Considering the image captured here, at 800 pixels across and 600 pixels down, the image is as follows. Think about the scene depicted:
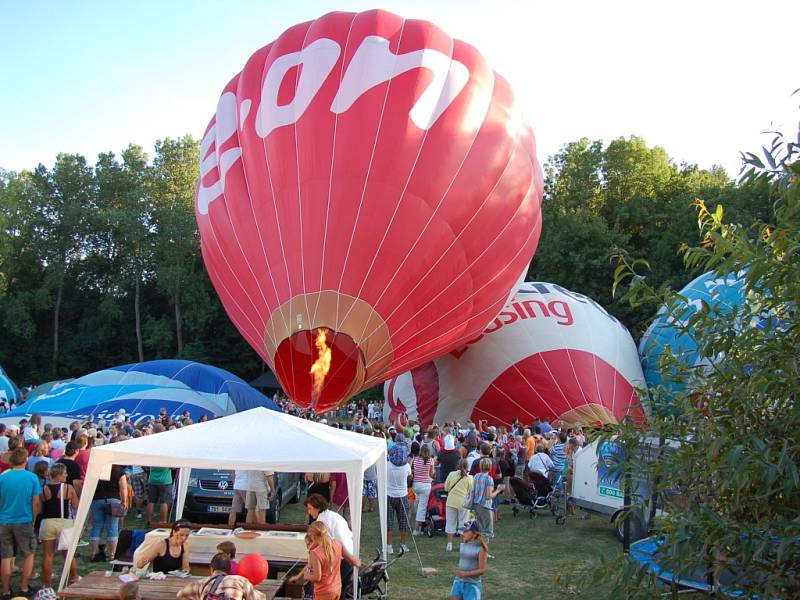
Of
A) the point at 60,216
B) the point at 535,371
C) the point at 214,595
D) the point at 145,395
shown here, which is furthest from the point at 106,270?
the point at 214,595

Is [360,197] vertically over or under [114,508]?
over

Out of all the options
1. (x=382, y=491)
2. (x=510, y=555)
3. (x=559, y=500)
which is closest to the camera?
(x=382, y=491)

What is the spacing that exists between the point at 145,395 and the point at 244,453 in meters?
12.6

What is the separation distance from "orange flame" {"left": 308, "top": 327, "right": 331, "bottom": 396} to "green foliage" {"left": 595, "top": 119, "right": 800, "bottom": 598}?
7.17 m

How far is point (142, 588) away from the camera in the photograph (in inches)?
203

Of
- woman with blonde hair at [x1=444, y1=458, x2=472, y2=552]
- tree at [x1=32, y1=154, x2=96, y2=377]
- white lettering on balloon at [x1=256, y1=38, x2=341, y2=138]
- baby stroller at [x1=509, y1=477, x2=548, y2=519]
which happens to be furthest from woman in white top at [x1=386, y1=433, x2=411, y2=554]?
tree at [x1=32, y1=154, x2=96, y2=377]

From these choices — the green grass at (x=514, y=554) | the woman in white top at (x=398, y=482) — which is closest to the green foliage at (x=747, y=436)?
the green grass at (x=514, y=554)

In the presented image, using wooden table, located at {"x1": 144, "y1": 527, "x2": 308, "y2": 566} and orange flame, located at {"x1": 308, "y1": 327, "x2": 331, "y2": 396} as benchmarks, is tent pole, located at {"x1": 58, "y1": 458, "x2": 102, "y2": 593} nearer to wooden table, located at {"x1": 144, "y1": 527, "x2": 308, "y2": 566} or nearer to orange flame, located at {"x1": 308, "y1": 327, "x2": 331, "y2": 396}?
wooden table, located at {"x1": 144, "y1": 527, "x2": 308, "y2": 566}

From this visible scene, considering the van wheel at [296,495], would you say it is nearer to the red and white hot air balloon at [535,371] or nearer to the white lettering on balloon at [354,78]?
the white lettering on balloon at [354,78]

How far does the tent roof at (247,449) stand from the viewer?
19.5 ft

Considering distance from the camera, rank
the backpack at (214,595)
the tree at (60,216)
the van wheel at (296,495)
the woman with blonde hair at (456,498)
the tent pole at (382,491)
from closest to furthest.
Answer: the backpack at (214,595) < the tent pole at (382,491) < the woman with blonde hair at (456,498) < the van wheel at (296,495) < the tree at (60,216)

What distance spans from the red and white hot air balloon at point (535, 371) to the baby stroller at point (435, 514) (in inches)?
224

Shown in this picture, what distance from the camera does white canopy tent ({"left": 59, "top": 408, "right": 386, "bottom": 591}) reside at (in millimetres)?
5934

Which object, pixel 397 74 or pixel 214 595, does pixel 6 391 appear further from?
pixel 214 595
